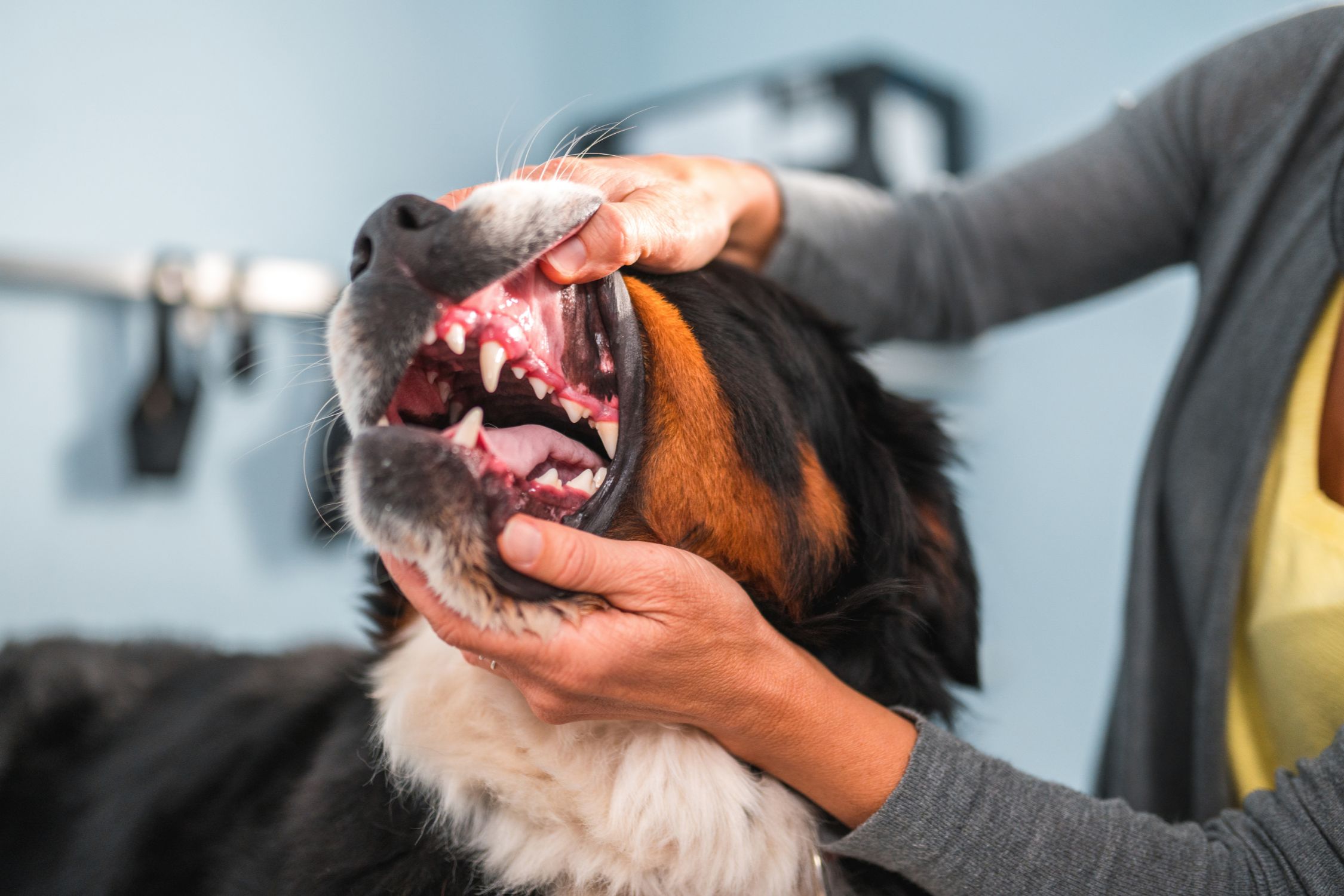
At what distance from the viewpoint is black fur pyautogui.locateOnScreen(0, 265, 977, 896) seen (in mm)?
918

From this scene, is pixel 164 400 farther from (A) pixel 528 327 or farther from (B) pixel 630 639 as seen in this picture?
(B) pixel 630 639

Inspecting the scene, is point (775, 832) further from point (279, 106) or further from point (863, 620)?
point (279, 106)

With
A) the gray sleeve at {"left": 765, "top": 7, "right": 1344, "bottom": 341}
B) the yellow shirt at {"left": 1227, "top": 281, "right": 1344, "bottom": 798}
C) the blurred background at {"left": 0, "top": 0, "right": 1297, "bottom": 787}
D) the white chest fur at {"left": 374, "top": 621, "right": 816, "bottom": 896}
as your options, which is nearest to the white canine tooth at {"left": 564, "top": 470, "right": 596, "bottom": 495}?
the white chest fur at {"left": 374, "top": 621, "right": 816, "bottom": 896}

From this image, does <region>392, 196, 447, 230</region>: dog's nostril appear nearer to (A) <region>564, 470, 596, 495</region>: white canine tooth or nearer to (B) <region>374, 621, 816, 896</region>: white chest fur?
(A) <region>564, 470, 596, 495</region>: white canine tooth

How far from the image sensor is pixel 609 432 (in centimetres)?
85

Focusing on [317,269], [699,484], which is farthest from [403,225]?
[317,269]

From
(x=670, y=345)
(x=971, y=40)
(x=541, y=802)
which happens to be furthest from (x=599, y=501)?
(x=971, y=40)

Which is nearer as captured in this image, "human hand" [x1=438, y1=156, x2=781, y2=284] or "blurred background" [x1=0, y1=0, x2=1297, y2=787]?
"human hand" [x1=438, y1=156, x2=781, y2=284]

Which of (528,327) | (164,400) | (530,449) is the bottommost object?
A: (164,400)

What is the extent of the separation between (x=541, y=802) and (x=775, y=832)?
0.22 m

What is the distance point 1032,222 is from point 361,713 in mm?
1074

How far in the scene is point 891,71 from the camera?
240cm

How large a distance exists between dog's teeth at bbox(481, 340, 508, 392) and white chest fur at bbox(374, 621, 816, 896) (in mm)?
316

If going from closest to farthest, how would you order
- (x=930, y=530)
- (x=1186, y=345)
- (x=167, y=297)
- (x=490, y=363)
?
(x=490, y=363) → (x=930, y=530) → (x=1186, y=345) → (x=167, y=297)
